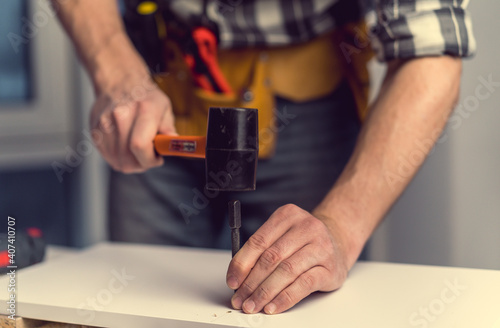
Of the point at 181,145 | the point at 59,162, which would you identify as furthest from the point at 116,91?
the point at 59,162

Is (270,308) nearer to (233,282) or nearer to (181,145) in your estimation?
(233,282)

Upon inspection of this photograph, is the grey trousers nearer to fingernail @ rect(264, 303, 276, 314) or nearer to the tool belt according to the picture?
the tool belt

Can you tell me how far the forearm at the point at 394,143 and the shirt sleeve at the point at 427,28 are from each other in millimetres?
18

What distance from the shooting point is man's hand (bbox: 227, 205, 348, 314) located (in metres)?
0.58

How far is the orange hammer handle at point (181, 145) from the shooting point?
65 cm

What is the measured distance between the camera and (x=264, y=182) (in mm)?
1021

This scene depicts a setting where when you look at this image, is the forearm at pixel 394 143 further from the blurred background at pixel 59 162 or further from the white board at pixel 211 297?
the blurred background at pixel 59 162

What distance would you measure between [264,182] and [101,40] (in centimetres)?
38

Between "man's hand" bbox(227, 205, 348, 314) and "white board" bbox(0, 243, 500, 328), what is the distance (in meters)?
0.02

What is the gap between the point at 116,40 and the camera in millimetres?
906

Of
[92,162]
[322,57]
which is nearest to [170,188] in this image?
[322,57]

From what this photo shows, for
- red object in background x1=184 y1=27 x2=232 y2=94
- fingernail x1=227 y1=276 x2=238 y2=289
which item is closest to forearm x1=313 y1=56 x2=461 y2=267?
fingernail x1=227 y1=276 x2=238 y2=289

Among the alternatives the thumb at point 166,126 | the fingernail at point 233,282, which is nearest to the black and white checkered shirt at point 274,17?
the thumb at point 166,126

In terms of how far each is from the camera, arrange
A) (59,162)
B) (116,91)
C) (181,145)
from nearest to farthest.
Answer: (181,145) → (116,91) → (59,162)
